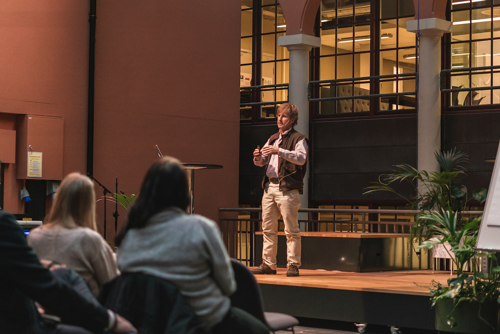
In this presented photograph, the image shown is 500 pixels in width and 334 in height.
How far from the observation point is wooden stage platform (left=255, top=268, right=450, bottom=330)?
495 cm

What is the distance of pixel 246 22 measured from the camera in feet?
42.4

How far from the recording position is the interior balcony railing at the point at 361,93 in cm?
1109

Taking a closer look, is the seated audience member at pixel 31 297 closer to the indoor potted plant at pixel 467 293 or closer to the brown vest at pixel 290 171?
the indoor potted plant at pixel 467 293

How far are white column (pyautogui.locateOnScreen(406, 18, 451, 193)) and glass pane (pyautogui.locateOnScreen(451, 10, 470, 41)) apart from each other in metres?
1.13

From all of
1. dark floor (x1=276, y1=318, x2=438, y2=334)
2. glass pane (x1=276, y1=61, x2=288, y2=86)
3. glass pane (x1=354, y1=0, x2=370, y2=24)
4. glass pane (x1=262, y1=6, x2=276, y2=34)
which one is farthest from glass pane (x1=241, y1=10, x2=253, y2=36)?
dark floor (x1=276, y1=318, x2=438, y2=334)

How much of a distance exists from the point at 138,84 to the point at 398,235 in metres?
3.40

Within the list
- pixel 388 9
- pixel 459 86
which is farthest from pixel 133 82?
pixel 459 86

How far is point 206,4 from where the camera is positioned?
921 cm

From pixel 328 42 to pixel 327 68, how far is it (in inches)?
17.0

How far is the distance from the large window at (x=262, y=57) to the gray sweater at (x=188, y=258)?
9665 millimetres

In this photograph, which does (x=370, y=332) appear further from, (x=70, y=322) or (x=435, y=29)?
(x=435, y=29)

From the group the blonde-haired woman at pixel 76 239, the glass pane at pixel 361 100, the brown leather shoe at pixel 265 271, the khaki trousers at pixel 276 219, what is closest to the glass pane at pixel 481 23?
the glass pane at pixel 361 100

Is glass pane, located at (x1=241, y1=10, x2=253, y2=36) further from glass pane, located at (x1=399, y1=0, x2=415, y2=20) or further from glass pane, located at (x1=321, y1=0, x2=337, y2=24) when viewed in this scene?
glass pane, located at (x1=399, y1=0, x2=415, y2=20)

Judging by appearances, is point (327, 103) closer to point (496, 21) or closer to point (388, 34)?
point (388, 34)
